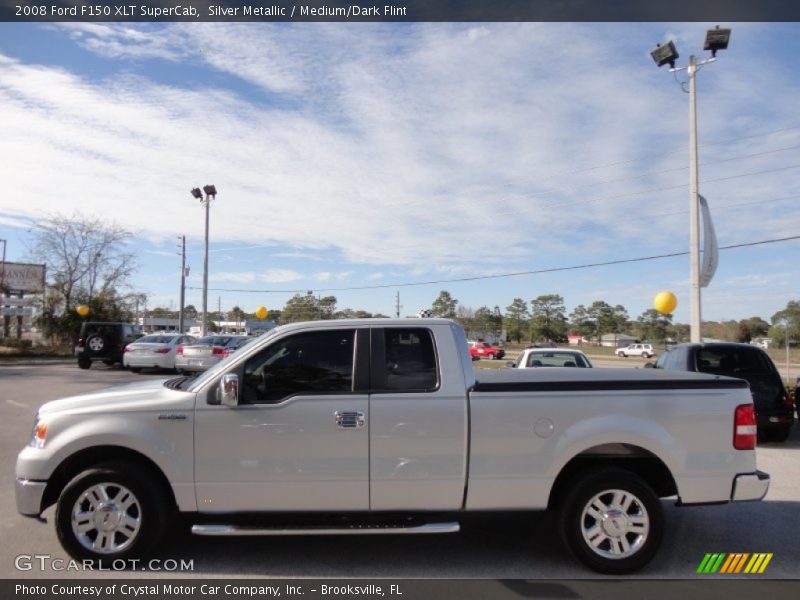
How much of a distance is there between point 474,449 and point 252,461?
161 centimetres

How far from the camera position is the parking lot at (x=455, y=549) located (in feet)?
14.6

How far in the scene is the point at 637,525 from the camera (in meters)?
4.47

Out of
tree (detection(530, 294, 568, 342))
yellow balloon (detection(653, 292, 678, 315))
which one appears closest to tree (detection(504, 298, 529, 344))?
tree (detection(530, 294, 568, 342))

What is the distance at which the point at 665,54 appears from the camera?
17.3m

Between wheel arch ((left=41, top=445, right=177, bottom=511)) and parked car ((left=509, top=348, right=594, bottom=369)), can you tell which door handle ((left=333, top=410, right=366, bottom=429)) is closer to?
wheel arch ((left=41, top=445, right=177, bottom=511))

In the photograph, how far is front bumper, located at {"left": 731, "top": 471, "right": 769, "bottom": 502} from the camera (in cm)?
448

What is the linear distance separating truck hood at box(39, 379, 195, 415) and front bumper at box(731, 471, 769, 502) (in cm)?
404

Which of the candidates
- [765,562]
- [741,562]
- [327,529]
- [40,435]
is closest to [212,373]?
[40,435]

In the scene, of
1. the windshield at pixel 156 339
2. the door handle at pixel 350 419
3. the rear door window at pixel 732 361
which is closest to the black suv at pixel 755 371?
the rear door window at pixel 732 361

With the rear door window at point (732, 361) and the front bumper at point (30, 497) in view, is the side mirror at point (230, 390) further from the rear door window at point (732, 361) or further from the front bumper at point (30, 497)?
the rear door window at point (732, 361)

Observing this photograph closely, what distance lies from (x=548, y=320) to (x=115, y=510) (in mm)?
75277

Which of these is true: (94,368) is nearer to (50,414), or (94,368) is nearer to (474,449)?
(50,414)

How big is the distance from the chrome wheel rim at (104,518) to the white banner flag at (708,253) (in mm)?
16358

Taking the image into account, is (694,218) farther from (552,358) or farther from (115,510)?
(115,510)
